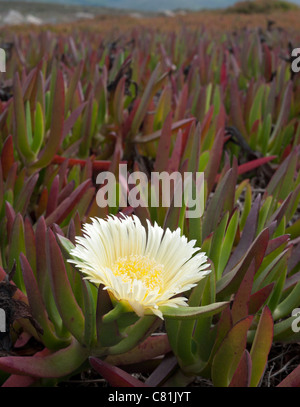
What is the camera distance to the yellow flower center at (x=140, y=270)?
0.45 m

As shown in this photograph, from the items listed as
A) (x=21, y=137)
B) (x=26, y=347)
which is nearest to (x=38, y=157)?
(x=21, y=137)

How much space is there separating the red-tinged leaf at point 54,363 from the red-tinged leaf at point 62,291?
0.10 ft

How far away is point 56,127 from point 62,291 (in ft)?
1.70

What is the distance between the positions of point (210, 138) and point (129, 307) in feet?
2.31

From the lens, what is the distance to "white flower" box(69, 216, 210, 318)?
40 centimetres

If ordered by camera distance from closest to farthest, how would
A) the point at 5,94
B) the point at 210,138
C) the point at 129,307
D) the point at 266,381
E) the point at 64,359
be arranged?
the point at 129,307, the point at 64,359, the point at 266,381, the point at 210,138, the point at 5,94

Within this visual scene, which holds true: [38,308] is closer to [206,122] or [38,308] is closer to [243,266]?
[243,266]

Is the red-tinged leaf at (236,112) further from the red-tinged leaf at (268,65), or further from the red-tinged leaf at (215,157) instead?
the red-tinged leaf at (268,65)

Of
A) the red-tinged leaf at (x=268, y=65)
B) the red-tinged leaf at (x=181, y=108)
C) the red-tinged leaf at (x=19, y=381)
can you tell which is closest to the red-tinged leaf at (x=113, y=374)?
the red-tinged leaf at (x=19, y=381)

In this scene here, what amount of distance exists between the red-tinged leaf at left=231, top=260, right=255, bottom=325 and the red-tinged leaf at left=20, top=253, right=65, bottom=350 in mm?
222

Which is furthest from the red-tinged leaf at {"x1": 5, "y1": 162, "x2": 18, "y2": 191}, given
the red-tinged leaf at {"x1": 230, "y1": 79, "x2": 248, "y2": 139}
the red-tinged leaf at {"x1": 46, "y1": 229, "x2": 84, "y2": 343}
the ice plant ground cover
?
the red-tinged leaf at {"x1": 230, "y1": 79, "x2": 248, "y2": 139}

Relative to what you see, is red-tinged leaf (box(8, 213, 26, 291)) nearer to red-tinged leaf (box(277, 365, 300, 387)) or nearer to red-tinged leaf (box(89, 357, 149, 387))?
red-tinged leaf (box(89, 357, 149, 387))

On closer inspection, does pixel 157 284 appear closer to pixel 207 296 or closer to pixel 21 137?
pixel 207 296

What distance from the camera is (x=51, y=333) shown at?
59 cm
